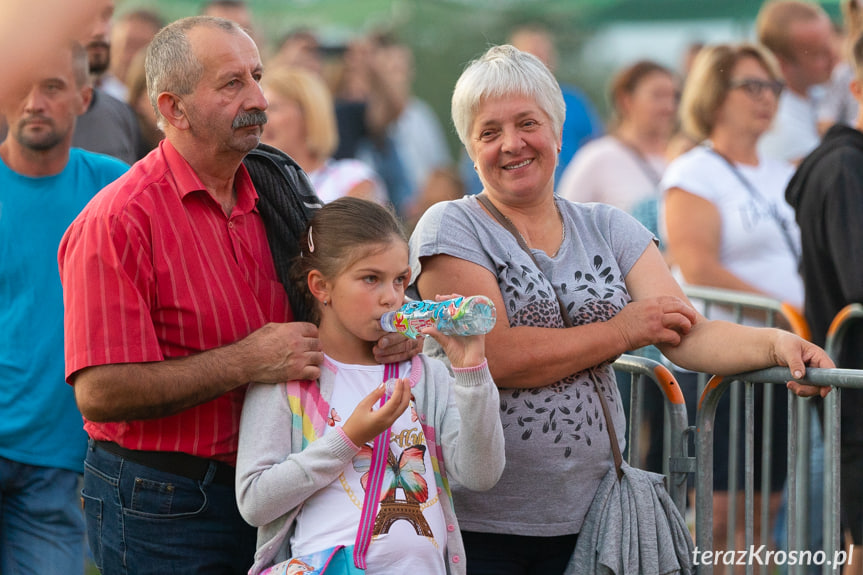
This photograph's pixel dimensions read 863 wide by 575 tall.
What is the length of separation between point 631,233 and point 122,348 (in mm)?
1507

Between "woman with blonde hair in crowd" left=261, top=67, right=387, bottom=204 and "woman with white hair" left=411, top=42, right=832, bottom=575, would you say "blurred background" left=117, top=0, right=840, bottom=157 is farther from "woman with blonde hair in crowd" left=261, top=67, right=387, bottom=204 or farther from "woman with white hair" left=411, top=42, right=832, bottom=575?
"woman with white hair" left=411, top=42, right=832, bottom=575

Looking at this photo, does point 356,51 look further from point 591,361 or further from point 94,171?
point 591,361

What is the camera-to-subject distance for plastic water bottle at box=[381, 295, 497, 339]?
8.93 ft

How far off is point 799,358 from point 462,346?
3.30 feet

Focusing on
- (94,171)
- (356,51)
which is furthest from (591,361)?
(356,51)

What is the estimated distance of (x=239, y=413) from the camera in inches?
121

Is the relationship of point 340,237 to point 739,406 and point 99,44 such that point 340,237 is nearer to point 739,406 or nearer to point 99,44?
point 739,406

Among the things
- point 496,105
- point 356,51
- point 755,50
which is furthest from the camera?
point 356,51

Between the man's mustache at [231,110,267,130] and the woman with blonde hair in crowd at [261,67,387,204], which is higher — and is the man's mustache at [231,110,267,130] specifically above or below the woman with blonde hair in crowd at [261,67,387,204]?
below

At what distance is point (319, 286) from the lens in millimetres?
3051

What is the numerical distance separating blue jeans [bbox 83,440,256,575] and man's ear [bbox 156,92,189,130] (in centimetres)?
89

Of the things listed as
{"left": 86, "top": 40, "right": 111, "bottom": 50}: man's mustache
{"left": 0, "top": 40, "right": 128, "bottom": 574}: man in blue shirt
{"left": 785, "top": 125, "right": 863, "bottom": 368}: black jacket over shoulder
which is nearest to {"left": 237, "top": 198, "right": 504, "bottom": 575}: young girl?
{"left": 0, "top": 40, "right": 128, "bottom": 574}: man in blue shirt

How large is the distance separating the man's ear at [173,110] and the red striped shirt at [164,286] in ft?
0.22

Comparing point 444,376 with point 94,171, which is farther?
point 94,171
